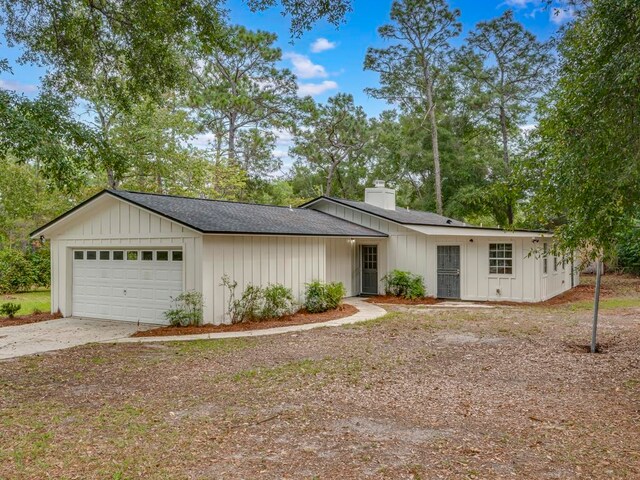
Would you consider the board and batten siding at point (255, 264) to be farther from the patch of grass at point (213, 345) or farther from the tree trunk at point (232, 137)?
the tree trunk at point (232, 137)

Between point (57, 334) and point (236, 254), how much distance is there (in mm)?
4067

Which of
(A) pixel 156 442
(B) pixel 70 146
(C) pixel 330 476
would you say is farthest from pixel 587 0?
(B) pixel 70 146

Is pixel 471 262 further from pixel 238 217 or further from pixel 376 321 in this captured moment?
pixel 238 217

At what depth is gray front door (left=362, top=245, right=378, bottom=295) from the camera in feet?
57.3

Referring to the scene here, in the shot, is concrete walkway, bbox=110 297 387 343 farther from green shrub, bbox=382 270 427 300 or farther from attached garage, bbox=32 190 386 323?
green shrub, bbox=382 270 427 300

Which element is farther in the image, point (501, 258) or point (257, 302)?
point (501, 258)

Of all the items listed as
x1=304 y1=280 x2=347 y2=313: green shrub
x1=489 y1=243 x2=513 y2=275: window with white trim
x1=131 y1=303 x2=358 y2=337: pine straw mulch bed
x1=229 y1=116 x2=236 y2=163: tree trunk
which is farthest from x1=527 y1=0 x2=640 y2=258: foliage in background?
x1=229 y1=116 x2=236 y2=163: tree trunk

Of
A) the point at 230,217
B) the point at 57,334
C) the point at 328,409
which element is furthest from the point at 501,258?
the point at 57,334

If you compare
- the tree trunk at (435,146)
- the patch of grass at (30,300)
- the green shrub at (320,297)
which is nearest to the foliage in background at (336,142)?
the tree trunk at (435,146)

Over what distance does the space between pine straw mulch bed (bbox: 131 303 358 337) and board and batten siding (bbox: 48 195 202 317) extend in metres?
0.92

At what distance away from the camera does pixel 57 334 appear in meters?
10.0

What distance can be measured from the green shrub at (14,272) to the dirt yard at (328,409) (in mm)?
12464

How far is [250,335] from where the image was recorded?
31.9ft

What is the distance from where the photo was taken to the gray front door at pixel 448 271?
1611 cm
